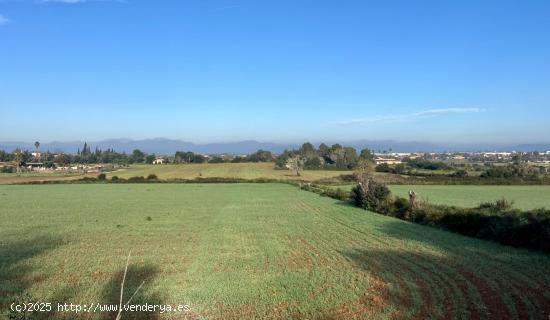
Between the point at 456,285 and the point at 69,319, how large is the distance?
360 inches

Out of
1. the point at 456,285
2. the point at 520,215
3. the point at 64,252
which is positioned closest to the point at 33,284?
the point at 64,252

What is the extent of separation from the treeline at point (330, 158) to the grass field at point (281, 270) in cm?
7492

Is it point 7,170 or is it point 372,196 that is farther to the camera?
point 7,170

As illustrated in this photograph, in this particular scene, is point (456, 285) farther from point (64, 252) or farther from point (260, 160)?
point (260, 160)

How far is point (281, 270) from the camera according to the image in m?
11.9

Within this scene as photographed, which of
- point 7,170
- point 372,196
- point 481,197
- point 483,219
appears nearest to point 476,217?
point 483,219

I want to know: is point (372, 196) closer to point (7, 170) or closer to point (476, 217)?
point (476, 217)

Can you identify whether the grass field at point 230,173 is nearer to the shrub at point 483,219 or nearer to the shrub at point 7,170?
the shrub at point 7,170

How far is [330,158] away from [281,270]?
106m

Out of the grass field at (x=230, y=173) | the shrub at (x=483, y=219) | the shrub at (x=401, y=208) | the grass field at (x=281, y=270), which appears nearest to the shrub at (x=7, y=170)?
the grass field at (x=230, y=173)

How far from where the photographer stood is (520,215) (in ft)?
58.2

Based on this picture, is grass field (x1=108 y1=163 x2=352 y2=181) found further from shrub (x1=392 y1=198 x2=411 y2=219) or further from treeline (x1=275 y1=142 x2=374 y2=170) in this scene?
shrub (x1=392 y1=198 x2=411 y2=219)

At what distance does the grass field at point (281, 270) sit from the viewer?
344 inches

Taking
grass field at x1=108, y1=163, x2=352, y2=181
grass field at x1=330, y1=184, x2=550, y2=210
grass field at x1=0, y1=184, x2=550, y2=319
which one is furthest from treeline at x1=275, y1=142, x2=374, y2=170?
grass field at x1=0, y1=184, x2=550, y2=319
